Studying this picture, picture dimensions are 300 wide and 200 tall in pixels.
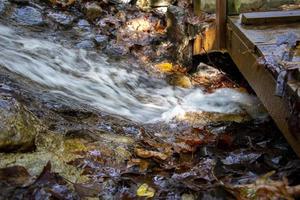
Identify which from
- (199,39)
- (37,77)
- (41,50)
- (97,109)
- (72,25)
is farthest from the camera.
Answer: (72,25)

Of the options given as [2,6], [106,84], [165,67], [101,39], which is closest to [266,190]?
[106,84]

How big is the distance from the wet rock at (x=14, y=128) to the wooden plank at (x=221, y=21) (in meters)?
3.12

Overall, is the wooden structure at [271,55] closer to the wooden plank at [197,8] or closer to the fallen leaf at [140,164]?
the fallen leaf at [140,164]

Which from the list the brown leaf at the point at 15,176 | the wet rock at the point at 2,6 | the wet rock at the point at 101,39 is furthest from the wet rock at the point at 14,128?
the wet rock at the point at 2,6

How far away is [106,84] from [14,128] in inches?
118


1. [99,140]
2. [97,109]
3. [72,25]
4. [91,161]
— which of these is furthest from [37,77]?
[72,25]

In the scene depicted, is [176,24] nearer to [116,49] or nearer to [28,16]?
[116,49]

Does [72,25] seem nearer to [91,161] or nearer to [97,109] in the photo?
[97,109]

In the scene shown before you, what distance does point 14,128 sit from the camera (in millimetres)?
2920

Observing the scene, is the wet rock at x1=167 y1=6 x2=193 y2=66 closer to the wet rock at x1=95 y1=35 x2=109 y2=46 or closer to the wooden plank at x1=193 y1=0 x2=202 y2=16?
the wooden plank at x1=193 y1=0 x2=202 y2=16

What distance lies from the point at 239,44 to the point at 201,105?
103 cm

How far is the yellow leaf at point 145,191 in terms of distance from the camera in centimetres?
279

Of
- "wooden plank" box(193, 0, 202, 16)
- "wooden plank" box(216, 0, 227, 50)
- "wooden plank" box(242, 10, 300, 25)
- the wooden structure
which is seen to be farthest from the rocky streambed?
"wooden plank" box(242, 10, 300, 25)

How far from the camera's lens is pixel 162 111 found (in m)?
5.20
